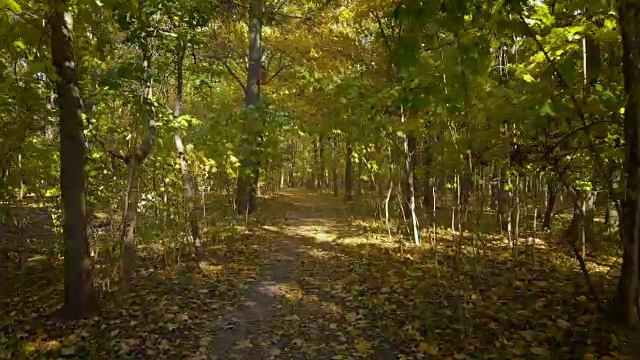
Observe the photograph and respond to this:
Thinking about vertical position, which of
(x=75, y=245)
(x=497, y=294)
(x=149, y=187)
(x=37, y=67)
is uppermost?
(x=37, y=67)

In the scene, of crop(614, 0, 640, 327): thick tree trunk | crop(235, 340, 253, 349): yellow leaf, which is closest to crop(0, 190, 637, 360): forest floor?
crop(235, 340, 253, 349): yellow leaf

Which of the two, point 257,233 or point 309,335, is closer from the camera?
point 309,335

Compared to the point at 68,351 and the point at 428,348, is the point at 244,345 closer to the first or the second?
the point at 68,351

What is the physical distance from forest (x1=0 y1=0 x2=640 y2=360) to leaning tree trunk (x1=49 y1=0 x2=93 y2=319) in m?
0.02

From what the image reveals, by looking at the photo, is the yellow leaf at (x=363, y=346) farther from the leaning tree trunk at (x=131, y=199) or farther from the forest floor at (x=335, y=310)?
the leaning tree trunk at (x=131, y=199)

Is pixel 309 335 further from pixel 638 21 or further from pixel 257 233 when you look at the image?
pixel 257 233

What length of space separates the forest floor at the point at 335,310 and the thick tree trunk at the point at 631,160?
0.35 m

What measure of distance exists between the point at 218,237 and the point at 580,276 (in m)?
7.67

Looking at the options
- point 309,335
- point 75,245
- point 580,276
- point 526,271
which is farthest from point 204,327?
point 580,276

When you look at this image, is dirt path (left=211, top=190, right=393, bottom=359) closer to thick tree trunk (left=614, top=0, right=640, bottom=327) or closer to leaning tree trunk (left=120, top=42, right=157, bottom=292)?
leaning tree trunk (left=120, top=42, right=157, bottom=292)

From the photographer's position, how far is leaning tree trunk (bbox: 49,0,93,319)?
5852mm

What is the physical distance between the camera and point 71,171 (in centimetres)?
595

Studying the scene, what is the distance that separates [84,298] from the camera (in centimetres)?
616

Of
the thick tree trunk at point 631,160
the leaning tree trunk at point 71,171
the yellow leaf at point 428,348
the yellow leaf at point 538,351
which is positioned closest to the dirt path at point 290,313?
the yellow leaf at point 428,348
